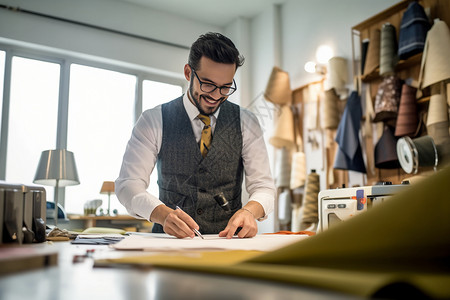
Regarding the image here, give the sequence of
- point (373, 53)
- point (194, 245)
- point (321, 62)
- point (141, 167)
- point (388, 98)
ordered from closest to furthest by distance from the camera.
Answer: point (194, 245)
point (141, 167)
point (388, 98)
point (373, 53)
point (321, 62)

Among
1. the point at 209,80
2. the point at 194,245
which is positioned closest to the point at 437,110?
the point at 209,80

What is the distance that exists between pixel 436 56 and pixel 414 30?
1.13 feet

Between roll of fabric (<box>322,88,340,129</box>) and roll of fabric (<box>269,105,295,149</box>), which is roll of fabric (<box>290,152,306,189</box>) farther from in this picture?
roll of fabric (<box>322,88,340,129</box>)

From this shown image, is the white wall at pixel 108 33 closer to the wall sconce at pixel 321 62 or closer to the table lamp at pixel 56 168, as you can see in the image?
the table lamp at pixel 56 168

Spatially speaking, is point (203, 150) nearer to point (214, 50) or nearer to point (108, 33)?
point (214, 50)

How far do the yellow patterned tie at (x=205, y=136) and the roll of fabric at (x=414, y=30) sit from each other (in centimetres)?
218

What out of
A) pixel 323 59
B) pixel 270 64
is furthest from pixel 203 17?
pixel 323 59

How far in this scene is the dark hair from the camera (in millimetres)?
1572

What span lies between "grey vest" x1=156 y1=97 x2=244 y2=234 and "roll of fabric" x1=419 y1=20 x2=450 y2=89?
191 centimetres

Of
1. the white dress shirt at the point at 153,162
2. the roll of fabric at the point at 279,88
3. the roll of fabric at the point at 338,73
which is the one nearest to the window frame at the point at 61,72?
the roll of fabric at the point at 279,88

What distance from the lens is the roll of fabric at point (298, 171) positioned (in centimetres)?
438

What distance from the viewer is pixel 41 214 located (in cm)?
96

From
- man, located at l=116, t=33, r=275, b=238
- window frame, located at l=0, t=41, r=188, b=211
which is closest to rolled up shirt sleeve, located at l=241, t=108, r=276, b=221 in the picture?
man, located at l=116, t=33, r=275, b=238

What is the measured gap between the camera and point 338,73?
4.08 meters
